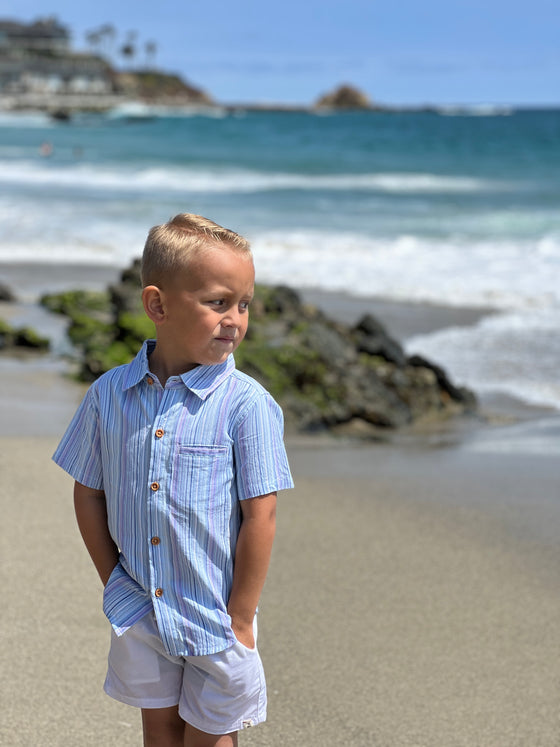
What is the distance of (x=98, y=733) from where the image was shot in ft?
8.32

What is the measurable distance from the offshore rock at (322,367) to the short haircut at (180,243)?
4327 millimetres

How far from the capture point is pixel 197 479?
1870mm

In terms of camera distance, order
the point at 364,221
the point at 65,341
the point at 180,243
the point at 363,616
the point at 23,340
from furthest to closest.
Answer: the point at 364,221, the point at 65,341, the point at 23,340, the point at 363,616, the point at 180,243

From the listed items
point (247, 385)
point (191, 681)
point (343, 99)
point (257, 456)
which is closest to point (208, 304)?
point (247, 385)

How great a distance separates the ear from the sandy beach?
1282 mm

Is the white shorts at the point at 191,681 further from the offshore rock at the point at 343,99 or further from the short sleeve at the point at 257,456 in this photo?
the offshore rock at the point at 343,99

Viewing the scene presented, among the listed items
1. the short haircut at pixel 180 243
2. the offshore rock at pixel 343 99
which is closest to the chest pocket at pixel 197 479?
the short haircut at pixel 180 243

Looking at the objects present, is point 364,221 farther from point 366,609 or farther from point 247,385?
point 247,385

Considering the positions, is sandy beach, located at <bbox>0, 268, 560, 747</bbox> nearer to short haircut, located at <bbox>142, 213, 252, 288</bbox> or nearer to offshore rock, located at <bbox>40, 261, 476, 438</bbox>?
offshore rock, located at <bbox>40, 261, 476, 438</bbox>

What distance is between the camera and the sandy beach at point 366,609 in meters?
2.63

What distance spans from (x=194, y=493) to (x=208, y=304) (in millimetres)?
388

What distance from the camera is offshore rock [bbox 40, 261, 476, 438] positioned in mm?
6480

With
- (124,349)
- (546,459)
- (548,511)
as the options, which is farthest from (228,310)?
(124,349)

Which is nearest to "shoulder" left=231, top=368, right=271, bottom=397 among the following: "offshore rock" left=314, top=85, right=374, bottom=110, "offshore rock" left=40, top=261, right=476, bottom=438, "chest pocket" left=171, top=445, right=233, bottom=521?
"chest pocket" left=171, top=445, right=233, bottom=521
